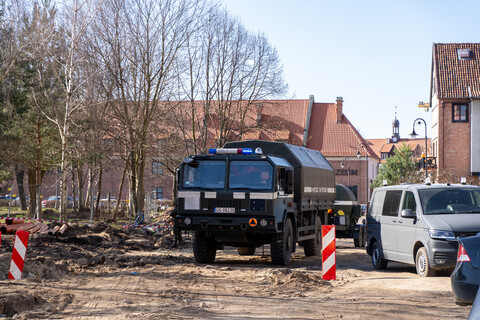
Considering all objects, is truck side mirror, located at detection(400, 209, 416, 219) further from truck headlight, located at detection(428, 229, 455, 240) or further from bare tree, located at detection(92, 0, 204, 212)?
bare tree, located at detection(92, 0, 204, 212)

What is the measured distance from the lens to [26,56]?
26875 millimetres

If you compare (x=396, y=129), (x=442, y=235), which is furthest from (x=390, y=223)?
(x=396, y=129)

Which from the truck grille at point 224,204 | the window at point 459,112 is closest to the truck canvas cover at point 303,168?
the truck grille at point 224,204

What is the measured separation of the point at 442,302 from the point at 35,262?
29.0 feet

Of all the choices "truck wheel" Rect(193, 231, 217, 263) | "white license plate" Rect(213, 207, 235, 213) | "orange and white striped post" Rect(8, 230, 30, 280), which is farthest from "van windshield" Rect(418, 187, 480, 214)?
"orange and white striped post" Rect(8, 230, 30, 280)

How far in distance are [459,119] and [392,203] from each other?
1716 inches

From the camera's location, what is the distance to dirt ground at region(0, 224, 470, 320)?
9227 mm

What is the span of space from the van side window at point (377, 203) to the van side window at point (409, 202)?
125 cm

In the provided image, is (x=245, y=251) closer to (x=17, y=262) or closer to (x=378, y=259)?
(x=378, y=259)

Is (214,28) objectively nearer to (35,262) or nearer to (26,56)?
(26,56)

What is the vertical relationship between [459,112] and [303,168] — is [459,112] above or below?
above

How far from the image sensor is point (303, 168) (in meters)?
19.1

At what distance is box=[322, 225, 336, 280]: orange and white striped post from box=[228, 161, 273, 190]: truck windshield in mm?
3269

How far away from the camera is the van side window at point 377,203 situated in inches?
646
